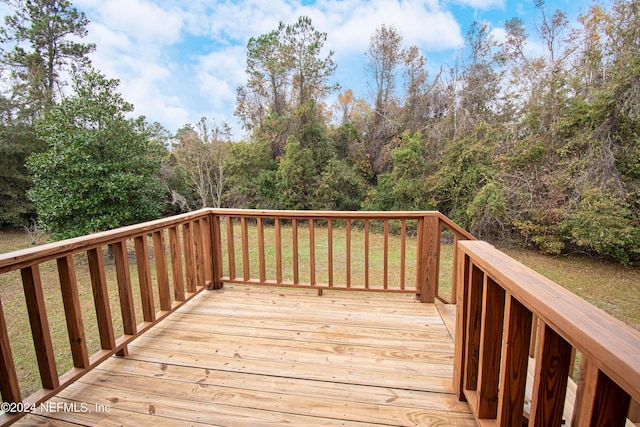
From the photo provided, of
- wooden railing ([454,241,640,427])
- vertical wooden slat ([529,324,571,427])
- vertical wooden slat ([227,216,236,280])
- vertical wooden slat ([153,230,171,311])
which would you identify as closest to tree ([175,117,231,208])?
vertical wooden slat ([227,216,236,280])

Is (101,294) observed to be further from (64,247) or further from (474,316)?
(474,316)

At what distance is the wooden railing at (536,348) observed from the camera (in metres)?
0.62

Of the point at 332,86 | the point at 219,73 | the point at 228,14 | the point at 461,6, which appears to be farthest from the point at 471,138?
the point at 219,73

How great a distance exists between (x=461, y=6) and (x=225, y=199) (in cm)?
869

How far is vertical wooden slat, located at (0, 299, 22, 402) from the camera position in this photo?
131cm

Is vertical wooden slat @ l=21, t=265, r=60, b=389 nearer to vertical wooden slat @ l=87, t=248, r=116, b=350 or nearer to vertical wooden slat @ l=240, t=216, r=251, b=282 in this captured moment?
vertical wooden slat @ l=87, t=248, r=116, b=350

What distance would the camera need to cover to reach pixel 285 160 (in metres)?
9.52

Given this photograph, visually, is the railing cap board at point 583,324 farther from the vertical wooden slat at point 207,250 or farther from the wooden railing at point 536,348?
the vertical wooden slat at point 207,250

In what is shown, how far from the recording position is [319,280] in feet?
16.8

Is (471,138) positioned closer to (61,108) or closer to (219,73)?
(219,73)

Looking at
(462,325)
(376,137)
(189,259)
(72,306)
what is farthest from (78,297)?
(376,137)

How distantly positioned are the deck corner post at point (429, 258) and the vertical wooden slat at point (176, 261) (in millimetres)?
2088

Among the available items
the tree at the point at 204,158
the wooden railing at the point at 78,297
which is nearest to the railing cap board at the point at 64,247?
the wooden railing at the point at 78,297

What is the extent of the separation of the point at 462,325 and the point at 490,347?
0.25 metres
